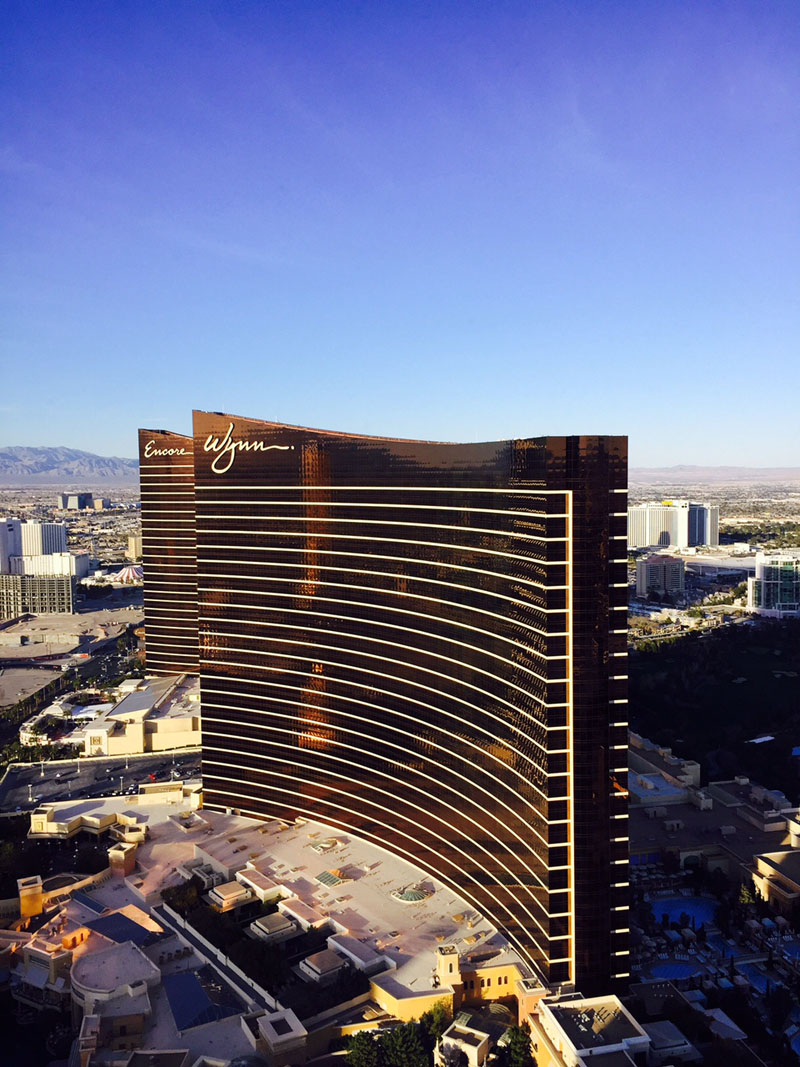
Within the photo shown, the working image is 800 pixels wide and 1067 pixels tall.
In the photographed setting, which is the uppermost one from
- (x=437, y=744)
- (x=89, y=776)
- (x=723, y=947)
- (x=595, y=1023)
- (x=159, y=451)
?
(x=159, y=451)

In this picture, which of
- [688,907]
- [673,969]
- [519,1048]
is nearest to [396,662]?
[519,1048]

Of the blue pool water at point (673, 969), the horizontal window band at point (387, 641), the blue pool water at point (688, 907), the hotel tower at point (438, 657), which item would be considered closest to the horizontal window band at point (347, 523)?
the hotel tower at point (438, 657)

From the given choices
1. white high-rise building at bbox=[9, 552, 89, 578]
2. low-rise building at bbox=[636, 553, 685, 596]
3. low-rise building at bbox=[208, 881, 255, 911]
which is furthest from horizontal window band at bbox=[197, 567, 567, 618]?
low-rise building at bbox=[636, 553, 685, 596]

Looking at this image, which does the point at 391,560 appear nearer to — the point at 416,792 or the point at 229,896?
the point at 416,792

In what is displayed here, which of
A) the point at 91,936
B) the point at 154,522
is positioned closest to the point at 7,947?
the point at 91,936

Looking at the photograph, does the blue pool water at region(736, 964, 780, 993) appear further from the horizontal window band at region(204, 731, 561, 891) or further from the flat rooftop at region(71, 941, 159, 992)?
the flat rooftop at region(71, 941, 159, 992)

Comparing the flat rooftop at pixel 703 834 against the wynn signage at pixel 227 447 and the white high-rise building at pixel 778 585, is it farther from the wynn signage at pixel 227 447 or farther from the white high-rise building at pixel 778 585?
the white high-rise building at pixel 778 585
